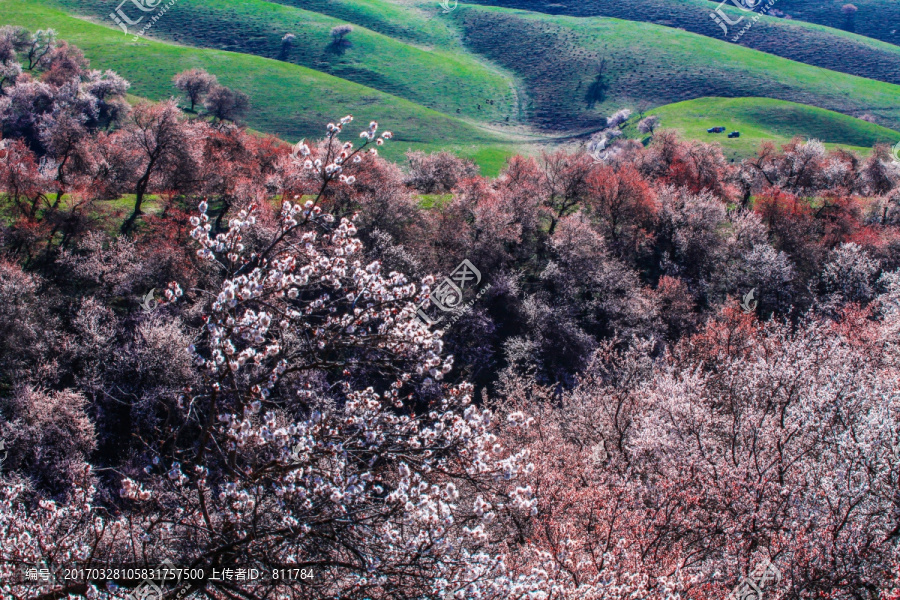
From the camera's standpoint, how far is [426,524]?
7621 mm

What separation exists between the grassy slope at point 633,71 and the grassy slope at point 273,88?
3255 centimetres

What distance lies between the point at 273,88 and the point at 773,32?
498 ft

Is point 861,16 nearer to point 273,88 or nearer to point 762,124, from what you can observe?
point 762,124

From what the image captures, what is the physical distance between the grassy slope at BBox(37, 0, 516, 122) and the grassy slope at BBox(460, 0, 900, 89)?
5837 cm

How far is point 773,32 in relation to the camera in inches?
6304

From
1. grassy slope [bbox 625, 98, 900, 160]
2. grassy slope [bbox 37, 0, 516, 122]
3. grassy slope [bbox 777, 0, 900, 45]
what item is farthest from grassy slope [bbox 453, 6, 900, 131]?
grassy slope [bbox 777, 0, 900, 45]

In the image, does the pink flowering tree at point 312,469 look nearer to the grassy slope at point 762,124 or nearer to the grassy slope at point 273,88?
the grassy slope at point 273,88

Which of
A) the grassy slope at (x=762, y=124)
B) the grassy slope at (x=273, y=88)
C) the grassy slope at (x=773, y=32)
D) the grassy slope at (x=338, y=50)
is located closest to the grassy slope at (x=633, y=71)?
the grassy slope at (x=762, y=124)

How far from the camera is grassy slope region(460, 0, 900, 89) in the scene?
14675 centimetres

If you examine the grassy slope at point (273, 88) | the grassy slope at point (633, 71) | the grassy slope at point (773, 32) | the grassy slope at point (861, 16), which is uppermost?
the grassy slope at point (861, 16)

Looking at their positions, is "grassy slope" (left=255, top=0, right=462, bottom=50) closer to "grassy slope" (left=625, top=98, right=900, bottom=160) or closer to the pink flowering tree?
"grassy slope" (left=625, top=98, right=900, bottom=160)

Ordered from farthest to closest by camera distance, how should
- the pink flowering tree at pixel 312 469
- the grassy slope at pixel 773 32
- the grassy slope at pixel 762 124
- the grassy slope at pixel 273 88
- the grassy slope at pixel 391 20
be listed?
the grassy slope at pixel 773 32, the grassy slope at pixel 391 20, the grassy slope at pixel 762 124, the grassy slope at pixel 273 88, the pink flowering tree at pixel 312 469

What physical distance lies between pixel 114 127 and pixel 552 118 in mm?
91308

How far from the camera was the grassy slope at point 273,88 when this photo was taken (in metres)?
99.6
